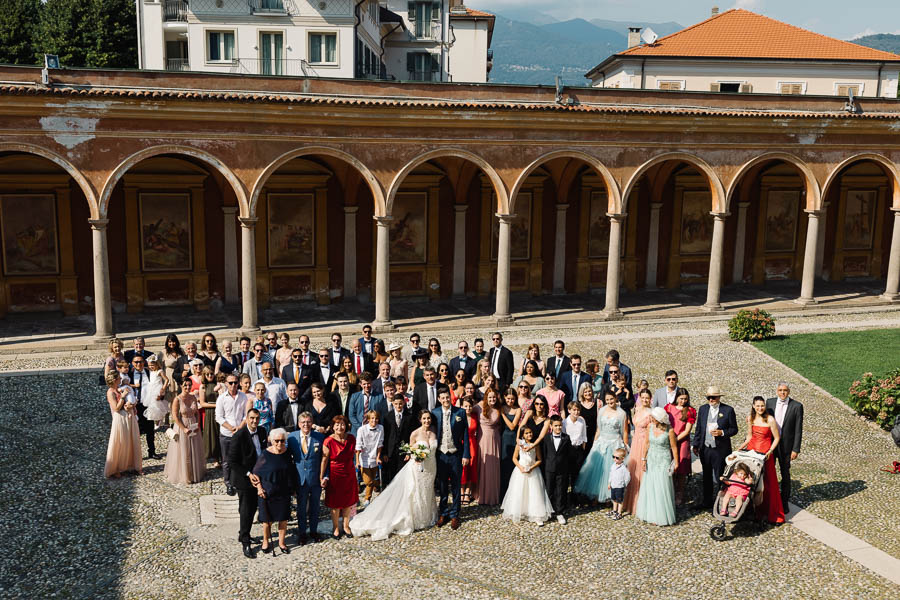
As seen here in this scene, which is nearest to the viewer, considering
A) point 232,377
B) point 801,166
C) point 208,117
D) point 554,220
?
point 232,377

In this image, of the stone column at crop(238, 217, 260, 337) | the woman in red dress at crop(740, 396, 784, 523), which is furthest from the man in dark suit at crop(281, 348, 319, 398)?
the stone column at crop(238, 217, 260, 337)

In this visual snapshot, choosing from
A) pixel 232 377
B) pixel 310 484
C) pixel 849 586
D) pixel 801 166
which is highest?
pixel 801 166

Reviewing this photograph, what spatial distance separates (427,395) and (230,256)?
14054 millimetres

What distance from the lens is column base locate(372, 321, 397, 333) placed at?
71.8 ft

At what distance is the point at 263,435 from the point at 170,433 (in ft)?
7.85

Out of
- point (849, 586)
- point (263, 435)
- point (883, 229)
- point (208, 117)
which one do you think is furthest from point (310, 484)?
point (883, 229)

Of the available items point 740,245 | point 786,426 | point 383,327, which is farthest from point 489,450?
point 740,245

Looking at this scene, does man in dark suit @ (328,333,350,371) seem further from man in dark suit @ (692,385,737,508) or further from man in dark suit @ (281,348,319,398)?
man in dark suit @ (692,385,737,508)

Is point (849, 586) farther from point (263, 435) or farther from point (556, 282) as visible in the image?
point (556, 282)

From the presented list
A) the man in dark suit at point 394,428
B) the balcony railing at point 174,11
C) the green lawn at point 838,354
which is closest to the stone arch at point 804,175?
the green lawn at point 838,354

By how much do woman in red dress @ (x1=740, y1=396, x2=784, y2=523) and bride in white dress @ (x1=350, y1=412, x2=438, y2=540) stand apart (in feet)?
13.4

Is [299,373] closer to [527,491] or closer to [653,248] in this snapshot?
[527,491]

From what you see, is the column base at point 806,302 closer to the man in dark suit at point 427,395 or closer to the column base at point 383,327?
the column base at point 383,327

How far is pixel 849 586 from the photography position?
9477 millimetres
